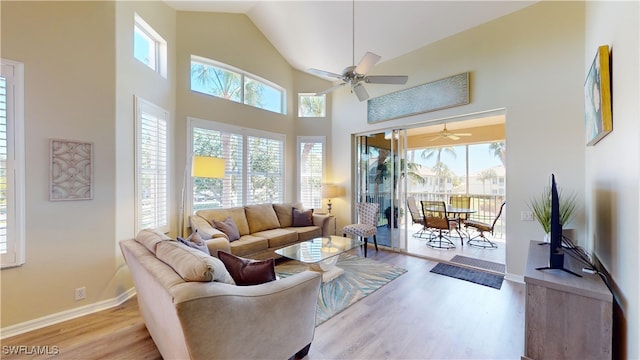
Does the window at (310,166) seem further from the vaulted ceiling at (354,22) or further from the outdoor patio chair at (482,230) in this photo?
the outdoor patio chair at (482,230)

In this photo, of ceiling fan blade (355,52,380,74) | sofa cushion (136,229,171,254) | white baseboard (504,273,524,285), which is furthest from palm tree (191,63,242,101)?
white baseboard (504,273,524,285)

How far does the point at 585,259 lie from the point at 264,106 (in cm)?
535

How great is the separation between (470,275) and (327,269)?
2.19 meters

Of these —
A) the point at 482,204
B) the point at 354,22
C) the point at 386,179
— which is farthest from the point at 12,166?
the point at 482,204

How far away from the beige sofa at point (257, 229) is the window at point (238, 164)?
0.37 metres

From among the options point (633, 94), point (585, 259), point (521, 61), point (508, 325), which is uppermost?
point (521, 61)

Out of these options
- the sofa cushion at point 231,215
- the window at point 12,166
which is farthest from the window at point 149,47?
the sofa cushion at point 231,215

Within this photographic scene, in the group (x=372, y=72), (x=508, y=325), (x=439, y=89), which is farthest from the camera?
(x=372, y=72)

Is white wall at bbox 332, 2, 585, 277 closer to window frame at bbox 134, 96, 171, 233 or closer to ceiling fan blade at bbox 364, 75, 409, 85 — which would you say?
ceiling fan blade at bbox 364, 75, 409, 85

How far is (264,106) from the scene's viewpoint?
17.6 feet

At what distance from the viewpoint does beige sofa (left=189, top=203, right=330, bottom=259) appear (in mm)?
3535

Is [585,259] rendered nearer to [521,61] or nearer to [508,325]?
[508,325]

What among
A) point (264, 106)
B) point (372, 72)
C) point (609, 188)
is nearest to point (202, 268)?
point (609, 188)

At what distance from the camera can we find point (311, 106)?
236 inches
